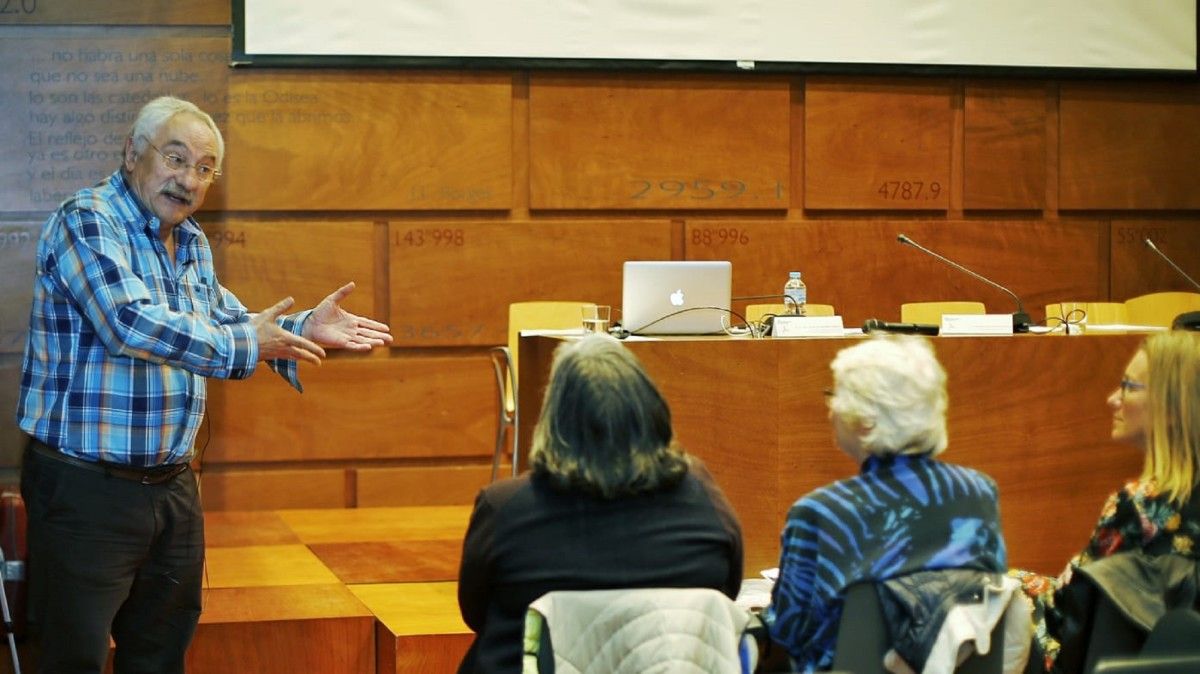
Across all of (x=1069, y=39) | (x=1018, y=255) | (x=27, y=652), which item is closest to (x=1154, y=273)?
(x=1018, y=255)

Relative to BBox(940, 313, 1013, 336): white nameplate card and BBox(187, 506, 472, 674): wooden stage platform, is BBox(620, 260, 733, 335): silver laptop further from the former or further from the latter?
BBox(187, 506, 472, 674): wooden stage platform

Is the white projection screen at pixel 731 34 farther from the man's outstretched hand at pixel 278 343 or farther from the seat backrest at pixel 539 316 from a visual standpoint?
the man's outstretched hand at pixel 278 343

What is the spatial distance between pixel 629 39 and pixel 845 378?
4251mm

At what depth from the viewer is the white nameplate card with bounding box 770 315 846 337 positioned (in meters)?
3.96

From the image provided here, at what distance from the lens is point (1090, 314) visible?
229 inches

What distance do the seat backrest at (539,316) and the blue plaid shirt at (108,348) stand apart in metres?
2.77

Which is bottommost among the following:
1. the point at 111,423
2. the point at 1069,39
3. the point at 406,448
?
the point at 406,448

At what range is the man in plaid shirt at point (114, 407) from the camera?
9.49ft

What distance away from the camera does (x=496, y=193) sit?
6.37 metres

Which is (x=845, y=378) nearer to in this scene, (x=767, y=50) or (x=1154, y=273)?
(x=767, y=50)

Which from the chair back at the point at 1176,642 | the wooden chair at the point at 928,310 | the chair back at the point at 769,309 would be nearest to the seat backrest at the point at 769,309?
the chair back at the point at 769,309

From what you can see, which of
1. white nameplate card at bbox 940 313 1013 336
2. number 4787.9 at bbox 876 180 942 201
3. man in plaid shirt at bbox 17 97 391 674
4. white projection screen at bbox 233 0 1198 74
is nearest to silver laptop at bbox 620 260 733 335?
white nameplate card at bbox 940 313 1013 336

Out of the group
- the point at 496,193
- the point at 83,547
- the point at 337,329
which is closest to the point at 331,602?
the point at 337,329

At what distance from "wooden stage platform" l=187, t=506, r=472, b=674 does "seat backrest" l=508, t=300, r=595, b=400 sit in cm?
91
